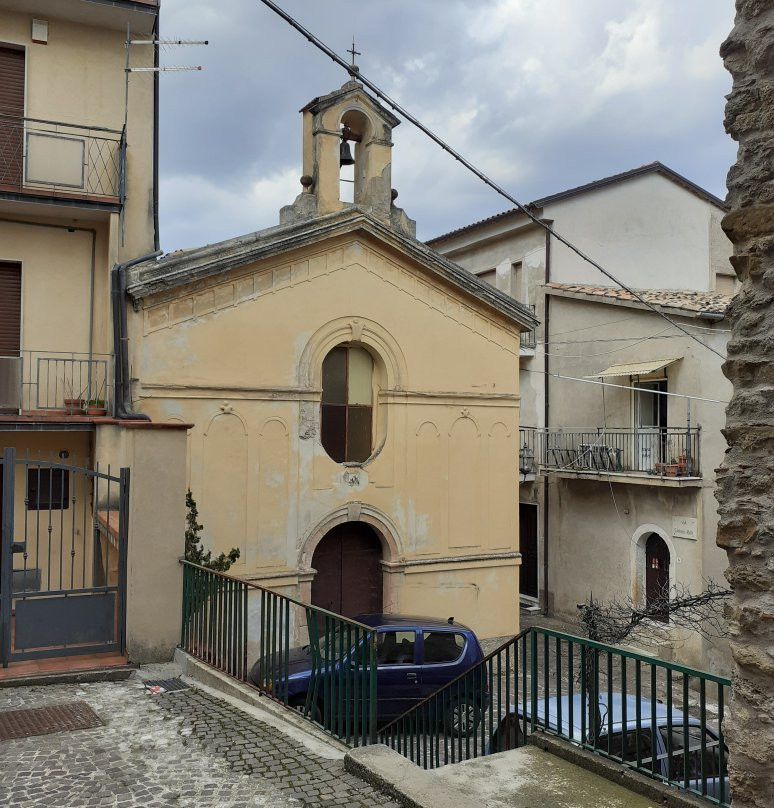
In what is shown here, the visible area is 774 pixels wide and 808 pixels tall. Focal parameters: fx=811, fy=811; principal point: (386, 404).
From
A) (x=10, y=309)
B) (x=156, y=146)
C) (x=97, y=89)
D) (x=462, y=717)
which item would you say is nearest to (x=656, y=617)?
(x=462, y=717)

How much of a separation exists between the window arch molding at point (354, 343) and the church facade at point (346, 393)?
3 centimetres

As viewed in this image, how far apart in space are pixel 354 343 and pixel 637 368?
6.71 meters

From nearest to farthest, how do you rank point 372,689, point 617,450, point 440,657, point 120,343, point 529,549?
point 372,689 < point 440,657 < point 120,343 < point 617,450 < point 529,549

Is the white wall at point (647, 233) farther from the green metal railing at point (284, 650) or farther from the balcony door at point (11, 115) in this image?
the green metal railing at point (284, 650)

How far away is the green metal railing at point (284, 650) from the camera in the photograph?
6.30m

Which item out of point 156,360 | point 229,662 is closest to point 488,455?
point 156,360

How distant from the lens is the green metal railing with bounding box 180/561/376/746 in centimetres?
630

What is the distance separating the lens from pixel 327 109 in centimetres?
1528

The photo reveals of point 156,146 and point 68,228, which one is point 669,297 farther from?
point 68,228

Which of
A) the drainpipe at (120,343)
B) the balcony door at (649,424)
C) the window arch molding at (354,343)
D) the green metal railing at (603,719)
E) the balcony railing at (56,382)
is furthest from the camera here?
the balcony door at (649,424)

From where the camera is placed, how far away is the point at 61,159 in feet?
44.0

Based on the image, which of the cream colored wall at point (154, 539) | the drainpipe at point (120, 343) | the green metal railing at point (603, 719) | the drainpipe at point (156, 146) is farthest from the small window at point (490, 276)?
the green metal railing at point (603, 719)

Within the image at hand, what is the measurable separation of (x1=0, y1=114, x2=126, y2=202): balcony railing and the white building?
1111 cm

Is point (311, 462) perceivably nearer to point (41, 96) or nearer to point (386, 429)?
point (386, 429)
